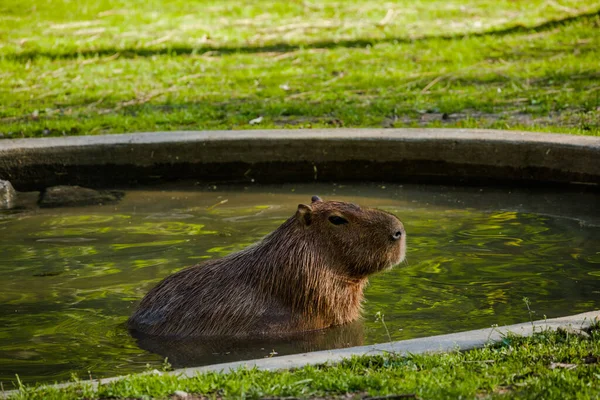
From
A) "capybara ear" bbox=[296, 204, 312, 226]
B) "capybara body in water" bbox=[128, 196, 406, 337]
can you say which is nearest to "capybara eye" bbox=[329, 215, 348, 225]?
"capybara body in water" bbox=[128, 196, 406, 337]

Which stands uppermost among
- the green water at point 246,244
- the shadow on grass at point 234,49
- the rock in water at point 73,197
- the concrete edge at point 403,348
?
the shadow on grass at point 234,49

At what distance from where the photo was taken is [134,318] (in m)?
5.88

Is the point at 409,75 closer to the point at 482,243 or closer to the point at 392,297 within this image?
the point at 482,243

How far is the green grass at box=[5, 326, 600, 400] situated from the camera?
162 inches

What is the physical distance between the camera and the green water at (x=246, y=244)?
5.77 meters

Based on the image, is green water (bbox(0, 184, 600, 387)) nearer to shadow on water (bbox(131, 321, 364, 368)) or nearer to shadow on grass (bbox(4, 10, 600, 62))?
shadow on water (bbox(131, 321, 364, 368))

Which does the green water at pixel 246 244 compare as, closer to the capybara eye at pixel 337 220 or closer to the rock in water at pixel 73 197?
the rock in water at pixel 73 197

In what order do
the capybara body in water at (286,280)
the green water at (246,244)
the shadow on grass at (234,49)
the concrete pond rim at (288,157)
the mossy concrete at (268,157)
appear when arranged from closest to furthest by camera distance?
1. the capybara body in water at (286,280)
2. the green water at (246,244)
3. the concrete pond rim at (288,157)
4. the mossy concrete at (268,157)
5. the shadow on grass at (234,49)

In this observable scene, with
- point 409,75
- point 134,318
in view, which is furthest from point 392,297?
point 409,75

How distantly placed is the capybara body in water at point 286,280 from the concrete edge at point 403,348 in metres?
1.00

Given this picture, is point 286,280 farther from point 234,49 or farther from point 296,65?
point 234,49

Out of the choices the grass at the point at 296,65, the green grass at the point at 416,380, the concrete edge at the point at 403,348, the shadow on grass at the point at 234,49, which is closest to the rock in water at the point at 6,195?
the grass at the point at 296,65

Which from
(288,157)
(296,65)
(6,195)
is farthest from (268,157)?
(296,65)

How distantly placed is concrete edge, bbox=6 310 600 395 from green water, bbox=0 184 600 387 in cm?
83
